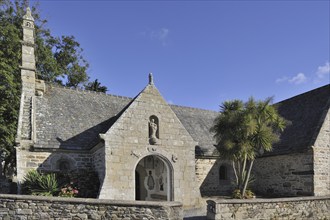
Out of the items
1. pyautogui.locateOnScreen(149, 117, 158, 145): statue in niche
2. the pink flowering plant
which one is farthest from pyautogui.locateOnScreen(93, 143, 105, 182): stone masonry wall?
pyautogui.locateOnScreen(149, 117, 158, 145): statue in niche

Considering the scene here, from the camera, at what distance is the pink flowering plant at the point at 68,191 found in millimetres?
12086

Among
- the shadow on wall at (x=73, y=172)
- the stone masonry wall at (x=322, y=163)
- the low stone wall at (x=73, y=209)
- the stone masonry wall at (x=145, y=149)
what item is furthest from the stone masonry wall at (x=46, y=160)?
the stone masonry wall at (x=322, y=163)

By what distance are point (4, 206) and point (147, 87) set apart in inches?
316

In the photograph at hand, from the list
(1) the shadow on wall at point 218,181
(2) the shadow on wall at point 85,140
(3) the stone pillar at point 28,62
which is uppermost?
(3) the stone pillar at point 28,62

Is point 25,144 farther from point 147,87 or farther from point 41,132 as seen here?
point 147,87

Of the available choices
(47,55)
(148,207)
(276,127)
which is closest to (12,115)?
(47,55)

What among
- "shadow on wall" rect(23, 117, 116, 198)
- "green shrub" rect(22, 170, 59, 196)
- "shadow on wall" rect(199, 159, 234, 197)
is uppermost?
"shadow on wall" rect(23, 117, 116, 198)

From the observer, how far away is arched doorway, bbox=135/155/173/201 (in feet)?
46.0

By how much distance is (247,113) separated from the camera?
1545cm

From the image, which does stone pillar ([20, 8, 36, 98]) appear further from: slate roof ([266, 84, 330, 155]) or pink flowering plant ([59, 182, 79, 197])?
slate roof ([266, 84, 330, 155])

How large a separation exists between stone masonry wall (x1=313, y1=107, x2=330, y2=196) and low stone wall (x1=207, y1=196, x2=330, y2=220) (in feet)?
12.5

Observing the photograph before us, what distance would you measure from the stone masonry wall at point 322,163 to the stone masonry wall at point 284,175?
0.31 metres

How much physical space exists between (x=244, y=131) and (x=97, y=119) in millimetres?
8809

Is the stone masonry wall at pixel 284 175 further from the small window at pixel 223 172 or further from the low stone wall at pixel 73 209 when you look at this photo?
the low stone wall at pixel 73 209
